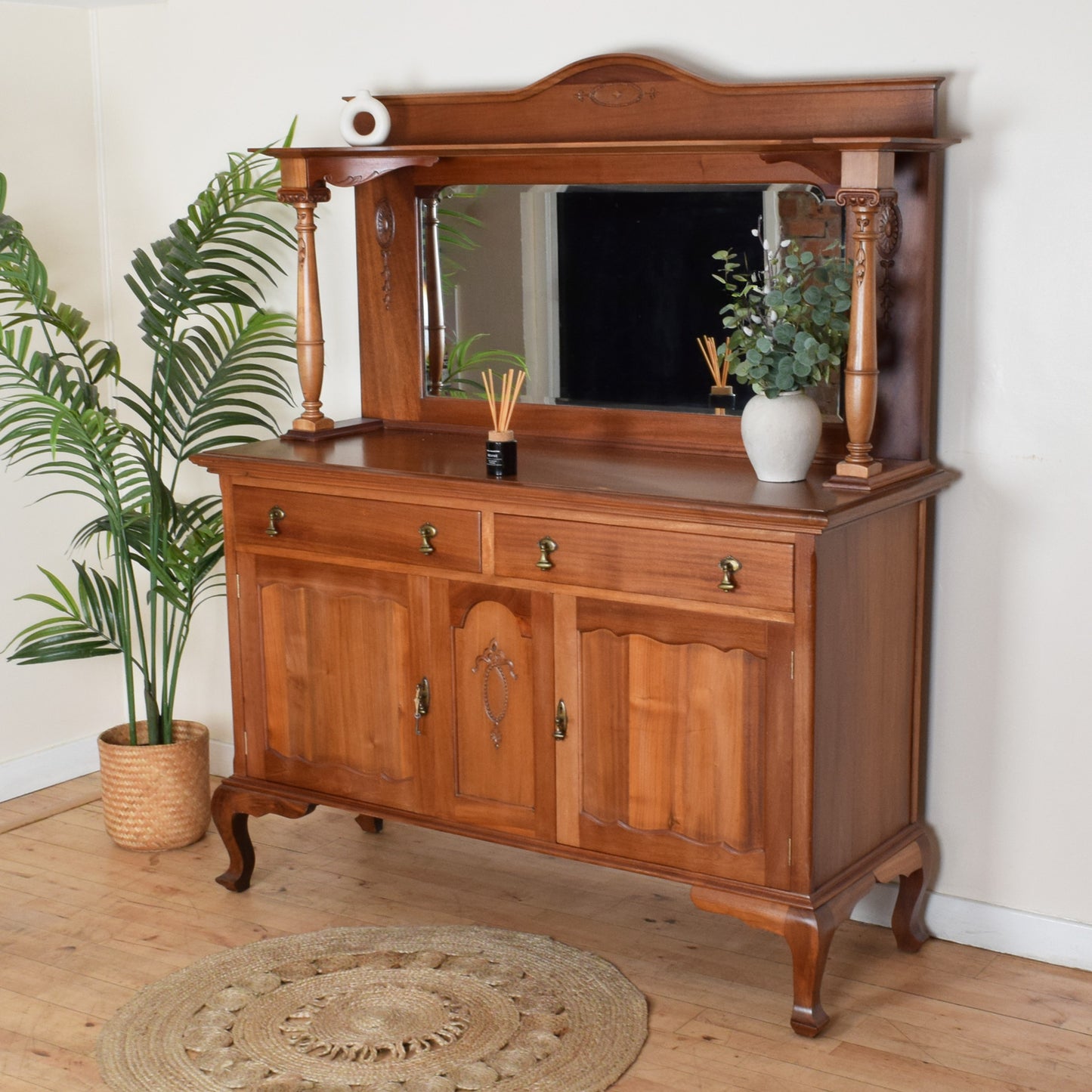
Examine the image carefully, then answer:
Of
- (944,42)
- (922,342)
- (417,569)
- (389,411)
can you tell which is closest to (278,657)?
(417,569)

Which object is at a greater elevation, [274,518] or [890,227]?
[890,227]

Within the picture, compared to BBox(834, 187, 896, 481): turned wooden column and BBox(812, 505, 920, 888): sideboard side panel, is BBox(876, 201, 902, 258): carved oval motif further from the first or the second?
BBox(812, 505, 920, 888): sideboard side panel

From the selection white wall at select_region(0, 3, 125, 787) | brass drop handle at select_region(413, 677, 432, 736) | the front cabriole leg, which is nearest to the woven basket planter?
the front cabriole leg

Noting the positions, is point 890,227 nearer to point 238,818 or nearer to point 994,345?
point 994,345

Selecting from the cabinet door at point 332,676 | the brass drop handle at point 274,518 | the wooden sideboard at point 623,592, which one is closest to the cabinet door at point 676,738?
the wooden sideboard at point 623,592

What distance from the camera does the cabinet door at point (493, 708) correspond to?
2.97 metres

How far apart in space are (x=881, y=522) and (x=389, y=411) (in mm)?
1355

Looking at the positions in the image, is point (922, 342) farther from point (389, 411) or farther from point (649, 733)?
point (389, 411)

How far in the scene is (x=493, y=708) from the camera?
3.04 metres

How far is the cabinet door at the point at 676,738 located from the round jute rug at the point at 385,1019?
0.31 metres

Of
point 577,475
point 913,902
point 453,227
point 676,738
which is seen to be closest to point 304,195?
point 453,227

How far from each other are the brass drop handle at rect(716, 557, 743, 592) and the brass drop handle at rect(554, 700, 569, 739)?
1.50 ft

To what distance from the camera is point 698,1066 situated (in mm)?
2701

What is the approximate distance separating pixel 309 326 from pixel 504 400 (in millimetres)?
636
